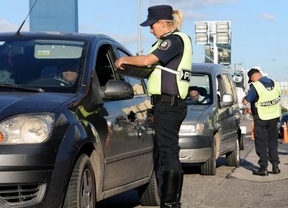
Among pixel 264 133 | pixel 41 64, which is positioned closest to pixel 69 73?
pixel 41 64

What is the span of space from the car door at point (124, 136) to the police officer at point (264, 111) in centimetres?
423

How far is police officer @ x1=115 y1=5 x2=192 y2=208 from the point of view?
5.24 m

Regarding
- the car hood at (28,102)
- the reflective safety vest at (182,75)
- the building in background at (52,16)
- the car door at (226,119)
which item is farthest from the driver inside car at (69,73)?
the car door at (226,119)

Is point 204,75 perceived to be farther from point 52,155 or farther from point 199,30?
point 199,30

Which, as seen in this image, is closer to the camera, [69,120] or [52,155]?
[52,155]

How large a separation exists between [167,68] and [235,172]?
233 inches

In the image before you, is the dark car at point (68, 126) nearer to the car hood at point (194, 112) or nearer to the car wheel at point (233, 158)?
the car hood at point (194, 112)

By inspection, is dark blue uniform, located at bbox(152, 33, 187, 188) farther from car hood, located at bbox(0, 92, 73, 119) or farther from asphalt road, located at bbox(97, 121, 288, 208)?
asphalt road, located at bbox(97, 121, 288, 208)

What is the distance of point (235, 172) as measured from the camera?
10.9 metres

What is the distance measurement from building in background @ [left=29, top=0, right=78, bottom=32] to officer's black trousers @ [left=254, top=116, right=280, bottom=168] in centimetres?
361

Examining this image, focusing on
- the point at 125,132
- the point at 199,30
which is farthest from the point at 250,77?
the point at 199,30

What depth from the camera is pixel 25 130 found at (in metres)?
4.29

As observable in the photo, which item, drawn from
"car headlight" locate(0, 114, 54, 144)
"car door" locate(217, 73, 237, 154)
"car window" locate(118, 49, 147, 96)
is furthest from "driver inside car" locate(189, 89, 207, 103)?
"car headlight" locate(0, 114, 54, 144)

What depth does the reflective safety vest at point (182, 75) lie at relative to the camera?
5293 millimetres
